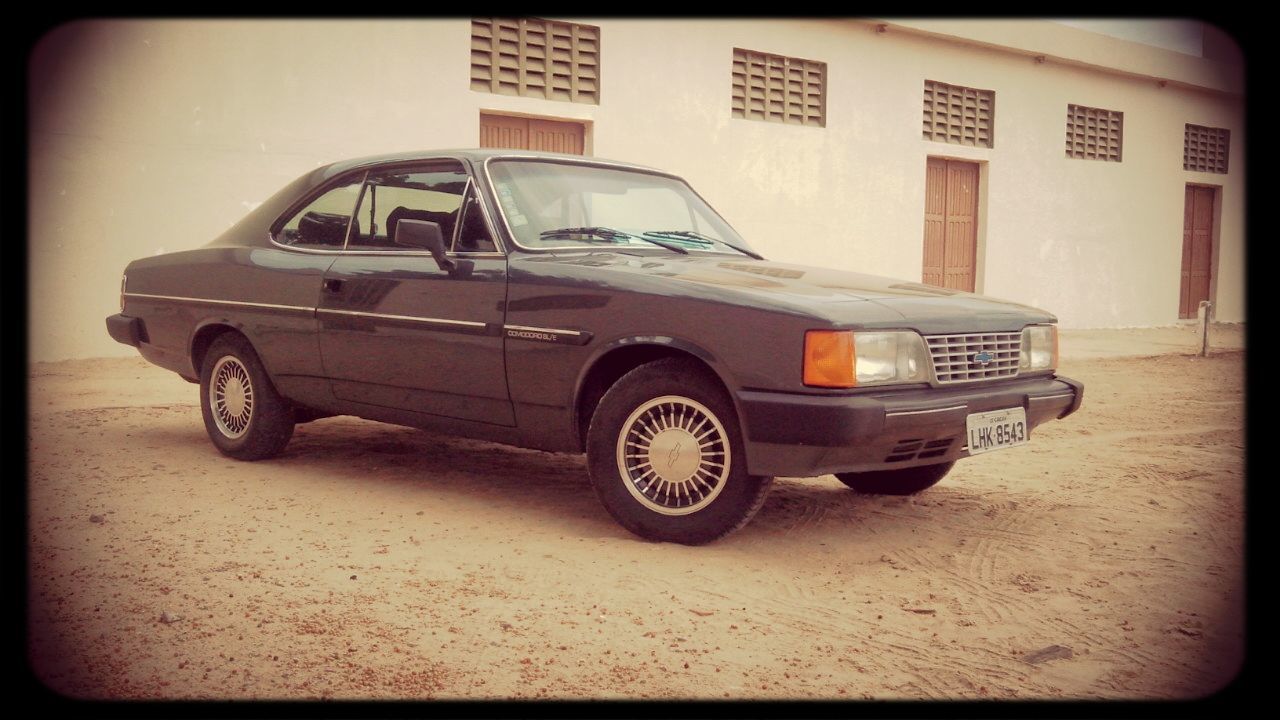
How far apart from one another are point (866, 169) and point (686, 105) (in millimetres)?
3216

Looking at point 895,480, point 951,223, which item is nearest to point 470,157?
point 895,480

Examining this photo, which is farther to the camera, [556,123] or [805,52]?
[805,52]

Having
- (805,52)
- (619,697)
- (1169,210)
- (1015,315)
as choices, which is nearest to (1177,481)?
(1015,315)

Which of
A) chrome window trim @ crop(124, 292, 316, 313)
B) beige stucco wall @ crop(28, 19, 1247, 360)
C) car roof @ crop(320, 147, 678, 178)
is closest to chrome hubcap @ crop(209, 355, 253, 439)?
chrome window trim @ crop(124, 292, 316, 313)

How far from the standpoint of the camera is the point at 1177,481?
5668 mm

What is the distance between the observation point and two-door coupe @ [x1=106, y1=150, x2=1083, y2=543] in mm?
3836

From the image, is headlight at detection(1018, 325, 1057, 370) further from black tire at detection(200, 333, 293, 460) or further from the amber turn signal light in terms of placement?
black tire at detection(200, 333, 293, 460)

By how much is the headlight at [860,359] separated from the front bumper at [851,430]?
6cm

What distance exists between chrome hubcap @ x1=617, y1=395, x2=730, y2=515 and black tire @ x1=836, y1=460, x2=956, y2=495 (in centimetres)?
131

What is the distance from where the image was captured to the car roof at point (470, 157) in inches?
192

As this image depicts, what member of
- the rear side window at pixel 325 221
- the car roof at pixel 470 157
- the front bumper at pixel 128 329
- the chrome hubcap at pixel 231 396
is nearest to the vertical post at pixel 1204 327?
the car roof at pixel 470 157

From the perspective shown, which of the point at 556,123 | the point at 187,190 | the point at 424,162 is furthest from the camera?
the point at 556,123
